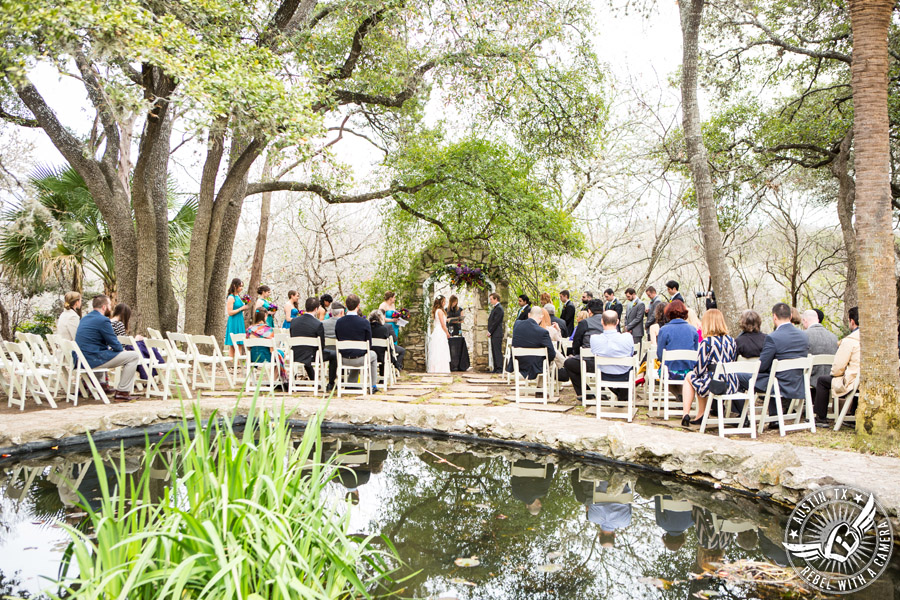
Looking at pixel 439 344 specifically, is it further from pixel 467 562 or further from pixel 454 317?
pixel 467 562

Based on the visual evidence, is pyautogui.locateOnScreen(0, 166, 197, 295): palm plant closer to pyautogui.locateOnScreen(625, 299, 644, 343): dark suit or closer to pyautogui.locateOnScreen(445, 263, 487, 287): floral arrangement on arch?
pyautogui.locateOnScreen(445, 263, 487, 287): floral arrangement on arch

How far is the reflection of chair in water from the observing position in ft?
15.5

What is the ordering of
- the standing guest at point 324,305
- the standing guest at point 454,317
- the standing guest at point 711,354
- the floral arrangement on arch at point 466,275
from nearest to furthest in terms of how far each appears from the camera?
1. the standing guest at point 711,354
2. the standing guest at point 324,305
3. the standing guest at point 454,317
4. the floral arrangement on arch at point 466,275

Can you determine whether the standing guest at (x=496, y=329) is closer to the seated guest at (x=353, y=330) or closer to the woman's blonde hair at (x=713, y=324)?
the seated guest at (x=353, y=330)

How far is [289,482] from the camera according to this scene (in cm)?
273

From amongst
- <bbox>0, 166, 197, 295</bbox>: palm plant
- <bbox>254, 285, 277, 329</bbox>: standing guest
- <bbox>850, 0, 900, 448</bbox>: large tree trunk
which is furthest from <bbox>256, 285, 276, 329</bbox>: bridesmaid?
<bbox>850, 0, 900, 448</bbox>: large tree trunk

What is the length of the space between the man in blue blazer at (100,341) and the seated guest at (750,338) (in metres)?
7.16

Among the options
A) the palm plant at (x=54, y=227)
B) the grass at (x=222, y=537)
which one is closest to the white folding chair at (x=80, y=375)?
the palm plant at (x=54, y=227)

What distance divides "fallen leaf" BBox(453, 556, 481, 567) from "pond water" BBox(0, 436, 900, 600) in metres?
0.01

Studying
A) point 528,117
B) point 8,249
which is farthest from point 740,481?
point 8,249

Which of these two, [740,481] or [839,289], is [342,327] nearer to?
[740,481]

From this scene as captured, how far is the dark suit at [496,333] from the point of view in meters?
12.2

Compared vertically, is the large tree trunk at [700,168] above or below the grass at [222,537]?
above

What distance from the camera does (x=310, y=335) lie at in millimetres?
8766
